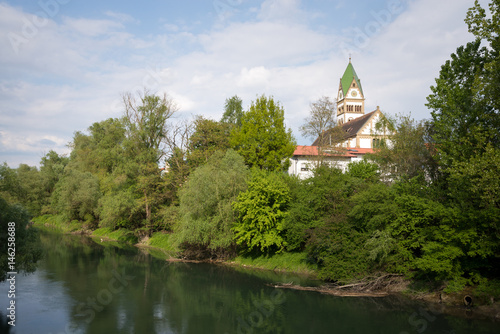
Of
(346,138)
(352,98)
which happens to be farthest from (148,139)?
(352,98)

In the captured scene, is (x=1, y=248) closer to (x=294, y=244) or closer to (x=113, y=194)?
(x=294, y=244)

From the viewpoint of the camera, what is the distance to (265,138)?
41.8 metres

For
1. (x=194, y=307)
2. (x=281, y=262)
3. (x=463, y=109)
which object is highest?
(x=463, y=109)

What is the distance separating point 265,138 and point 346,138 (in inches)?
988

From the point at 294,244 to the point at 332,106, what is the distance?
60.8ft

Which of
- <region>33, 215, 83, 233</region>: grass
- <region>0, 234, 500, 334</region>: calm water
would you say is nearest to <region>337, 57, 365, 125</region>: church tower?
<region>33, 215, 83, 233</region>: grass

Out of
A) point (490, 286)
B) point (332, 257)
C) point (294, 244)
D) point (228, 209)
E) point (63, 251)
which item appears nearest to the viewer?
point (490, 286)

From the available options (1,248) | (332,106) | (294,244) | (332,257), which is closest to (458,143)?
(332,257)

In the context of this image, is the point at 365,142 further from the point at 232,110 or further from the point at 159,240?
the point at 159,240

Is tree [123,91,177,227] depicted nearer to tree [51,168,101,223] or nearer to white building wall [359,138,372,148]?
tree [51,168,101,223]

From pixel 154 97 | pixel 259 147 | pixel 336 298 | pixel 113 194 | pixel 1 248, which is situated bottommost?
pixel 336 298

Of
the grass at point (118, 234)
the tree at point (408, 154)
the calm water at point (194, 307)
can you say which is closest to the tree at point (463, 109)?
the tree at point (408, 154)

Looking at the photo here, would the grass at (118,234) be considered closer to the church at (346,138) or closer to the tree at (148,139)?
the tree at (148,139)

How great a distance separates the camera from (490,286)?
20.5 meters
